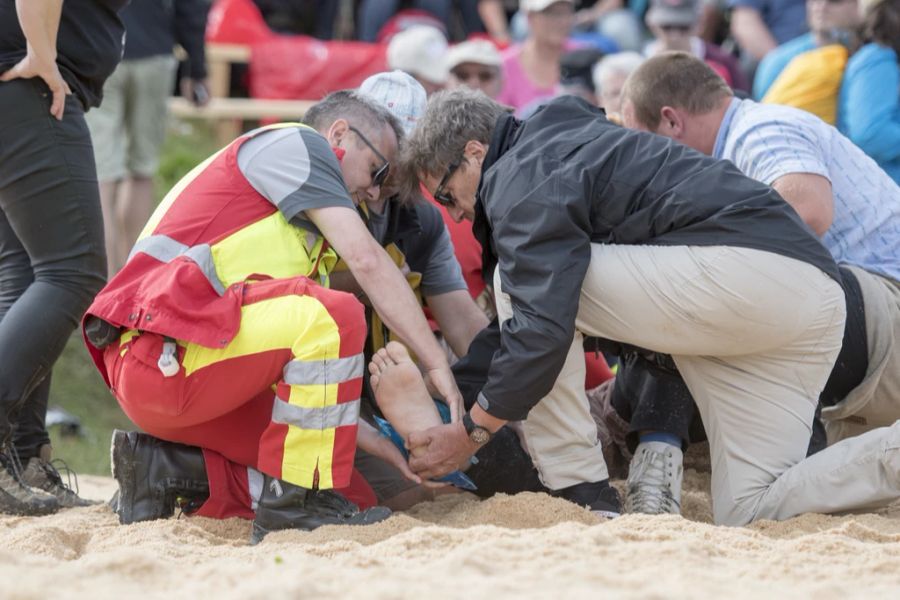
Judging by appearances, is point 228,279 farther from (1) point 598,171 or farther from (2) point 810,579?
(2) point 810,579

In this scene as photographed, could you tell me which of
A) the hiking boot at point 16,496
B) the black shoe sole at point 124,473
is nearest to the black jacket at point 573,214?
the black shoe sole at point 124,473

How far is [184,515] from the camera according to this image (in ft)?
12.5

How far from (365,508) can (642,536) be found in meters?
1.06

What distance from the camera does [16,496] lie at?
386 centimetres

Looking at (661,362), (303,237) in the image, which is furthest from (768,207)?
(303,237)

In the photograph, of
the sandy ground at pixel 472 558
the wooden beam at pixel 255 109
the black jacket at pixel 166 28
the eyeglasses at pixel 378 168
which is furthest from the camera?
the wooden beam at pixel 255 109

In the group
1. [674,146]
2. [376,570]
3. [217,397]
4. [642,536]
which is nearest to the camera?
[376,570]

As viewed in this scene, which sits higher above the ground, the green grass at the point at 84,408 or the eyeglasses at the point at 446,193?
the eyeglasses at the point at 446,193

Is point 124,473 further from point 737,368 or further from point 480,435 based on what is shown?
point 737,368

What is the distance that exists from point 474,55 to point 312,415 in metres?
3.95

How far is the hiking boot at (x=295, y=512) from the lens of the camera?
11.5ft

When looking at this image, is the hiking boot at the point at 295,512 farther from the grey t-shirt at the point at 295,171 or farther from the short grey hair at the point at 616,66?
the short grey hair at the point at 616,66

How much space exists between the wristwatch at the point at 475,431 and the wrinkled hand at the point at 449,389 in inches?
2.6

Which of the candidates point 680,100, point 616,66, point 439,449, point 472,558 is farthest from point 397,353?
point 616,66
